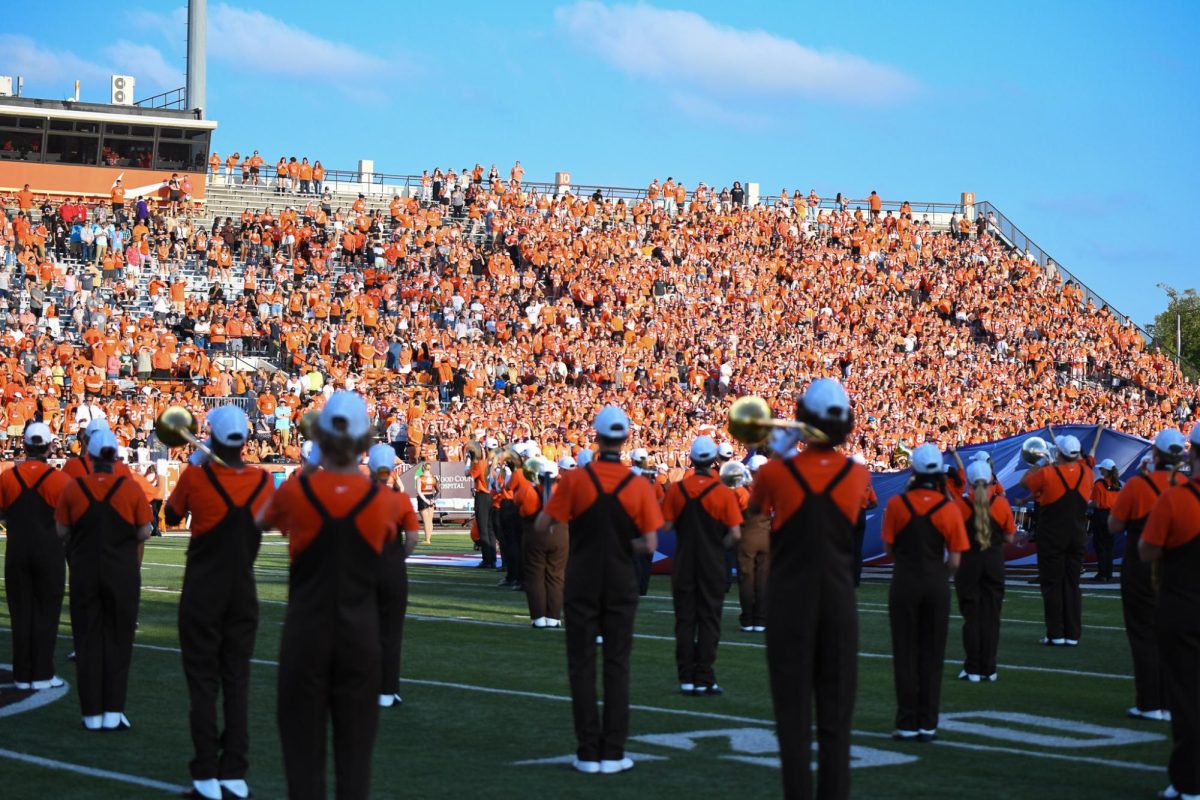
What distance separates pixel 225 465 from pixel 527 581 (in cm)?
778

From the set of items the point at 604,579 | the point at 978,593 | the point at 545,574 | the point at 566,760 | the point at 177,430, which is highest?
the point at 177,430

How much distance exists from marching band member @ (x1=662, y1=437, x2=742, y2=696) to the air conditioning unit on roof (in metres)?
35.3

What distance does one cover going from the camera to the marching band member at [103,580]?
372 inches

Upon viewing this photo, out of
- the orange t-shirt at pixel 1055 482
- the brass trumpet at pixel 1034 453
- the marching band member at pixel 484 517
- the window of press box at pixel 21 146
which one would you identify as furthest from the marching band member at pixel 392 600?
the window of press box at pixel 21 146

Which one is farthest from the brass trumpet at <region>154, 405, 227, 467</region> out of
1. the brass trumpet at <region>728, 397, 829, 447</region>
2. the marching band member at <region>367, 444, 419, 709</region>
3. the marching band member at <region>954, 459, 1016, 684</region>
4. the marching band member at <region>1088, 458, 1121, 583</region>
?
the marching band member at <region>1088, 458, 1121, 583</region>

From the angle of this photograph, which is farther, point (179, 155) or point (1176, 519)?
point (179, 155)

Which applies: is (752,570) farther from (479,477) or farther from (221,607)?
(221,607)

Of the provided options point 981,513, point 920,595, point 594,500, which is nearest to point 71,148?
point 981,513

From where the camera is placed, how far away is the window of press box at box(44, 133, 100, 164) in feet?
136

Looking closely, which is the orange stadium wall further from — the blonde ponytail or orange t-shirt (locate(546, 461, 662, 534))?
orange t-shirt (locate(546, 461, 662, 534))

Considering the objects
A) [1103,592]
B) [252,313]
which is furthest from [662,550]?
[252,313]

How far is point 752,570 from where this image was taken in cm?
1534

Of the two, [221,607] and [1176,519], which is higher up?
[1176,519]

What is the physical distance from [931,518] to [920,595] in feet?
1.47
